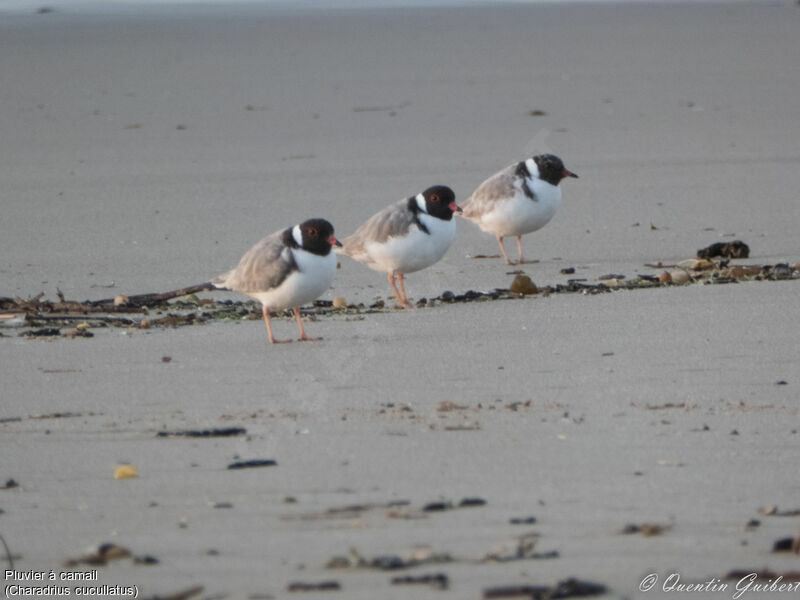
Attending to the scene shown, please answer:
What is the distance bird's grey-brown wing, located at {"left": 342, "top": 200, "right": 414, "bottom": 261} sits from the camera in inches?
299

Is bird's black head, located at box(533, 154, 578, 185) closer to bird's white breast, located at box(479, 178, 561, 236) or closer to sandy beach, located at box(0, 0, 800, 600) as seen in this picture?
bird's white breast, located at box(479, 178, 561, 236)

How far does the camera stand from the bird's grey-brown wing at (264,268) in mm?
6500

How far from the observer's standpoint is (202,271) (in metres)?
8.19

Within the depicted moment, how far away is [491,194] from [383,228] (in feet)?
6.21

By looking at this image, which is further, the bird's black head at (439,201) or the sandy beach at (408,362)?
the bird's black head at (439,201)

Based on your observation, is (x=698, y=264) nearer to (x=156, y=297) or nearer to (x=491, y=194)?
(x=491, y=194)

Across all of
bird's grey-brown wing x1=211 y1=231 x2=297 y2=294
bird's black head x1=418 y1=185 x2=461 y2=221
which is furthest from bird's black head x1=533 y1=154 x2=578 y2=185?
bird's grey-brown wing x1=211 y1=231 x2=297 y2=294

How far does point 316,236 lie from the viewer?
659 centimetres

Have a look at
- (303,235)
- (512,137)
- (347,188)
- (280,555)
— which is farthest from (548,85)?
(280,555)

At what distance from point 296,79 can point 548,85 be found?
3177 millimetres

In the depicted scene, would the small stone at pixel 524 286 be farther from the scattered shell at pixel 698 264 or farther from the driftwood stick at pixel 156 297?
the driftwood stick at pixel 156 297

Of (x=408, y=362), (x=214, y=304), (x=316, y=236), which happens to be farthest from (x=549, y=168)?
(x=408, y=362)

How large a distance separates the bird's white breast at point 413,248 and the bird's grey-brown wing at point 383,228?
0.04 m

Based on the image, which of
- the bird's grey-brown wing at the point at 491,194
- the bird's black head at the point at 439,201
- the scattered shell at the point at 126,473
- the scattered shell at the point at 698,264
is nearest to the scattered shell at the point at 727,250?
the scattered shell at the point at 698,264
